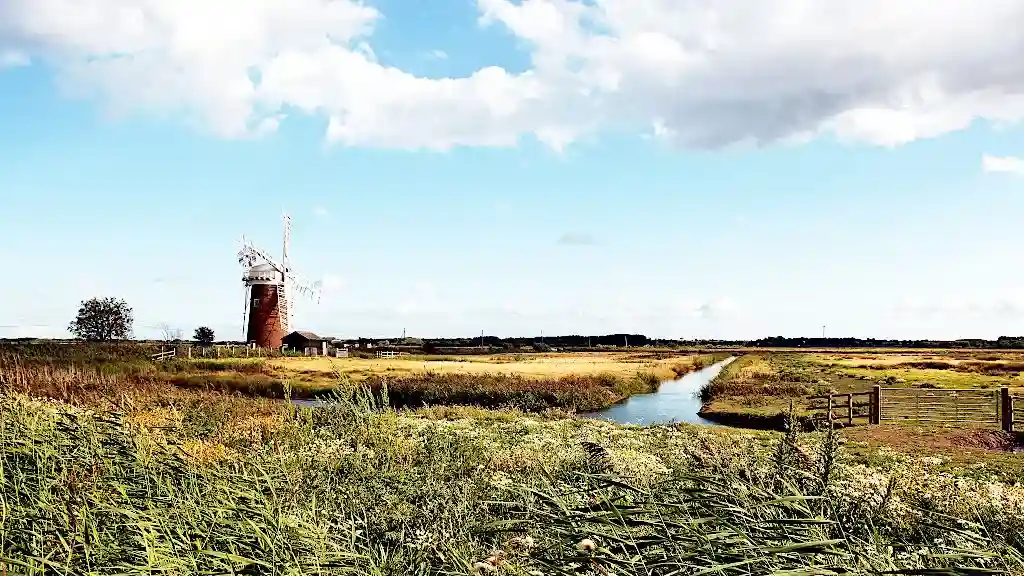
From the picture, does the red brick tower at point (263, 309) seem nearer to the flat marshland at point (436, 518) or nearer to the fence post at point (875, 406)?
the fence post at point (875, 406)

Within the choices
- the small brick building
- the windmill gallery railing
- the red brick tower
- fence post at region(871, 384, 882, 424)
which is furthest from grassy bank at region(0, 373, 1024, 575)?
the small brick building

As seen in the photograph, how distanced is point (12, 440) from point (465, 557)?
4888 mm

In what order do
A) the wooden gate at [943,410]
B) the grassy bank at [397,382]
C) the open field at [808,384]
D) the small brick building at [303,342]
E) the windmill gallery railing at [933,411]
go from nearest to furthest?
the windmill gallery railing at [933,411] < the wooden gate at [943,410] < the open field at [808,384] < the grassy bank at [397,382] < the small brick building at [303,342]

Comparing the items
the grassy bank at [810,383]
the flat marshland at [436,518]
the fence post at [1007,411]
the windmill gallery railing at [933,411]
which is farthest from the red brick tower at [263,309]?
the flat marshland at [436,518]

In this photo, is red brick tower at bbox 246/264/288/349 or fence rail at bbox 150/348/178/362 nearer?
→ fence rail at bbox 150/348/178/362

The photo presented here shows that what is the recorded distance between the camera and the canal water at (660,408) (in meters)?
30.0

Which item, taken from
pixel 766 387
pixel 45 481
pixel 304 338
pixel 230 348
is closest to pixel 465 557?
pixel 45 481

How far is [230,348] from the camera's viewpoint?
2579 inches

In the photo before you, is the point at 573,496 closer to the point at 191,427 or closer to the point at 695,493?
the point at 695,493

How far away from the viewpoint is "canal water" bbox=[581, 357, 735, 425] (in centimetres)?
2995

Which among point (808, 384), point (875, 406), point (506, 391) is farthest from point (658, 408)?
point (875, 406)

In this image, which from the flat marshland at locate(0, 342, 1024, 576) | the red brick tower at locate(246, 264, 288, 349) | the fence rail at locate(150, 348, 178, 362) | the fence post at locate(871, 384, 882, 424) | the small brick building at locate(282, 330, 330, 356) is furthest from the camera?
the small brick building at locate(282, 330, 330, 356)

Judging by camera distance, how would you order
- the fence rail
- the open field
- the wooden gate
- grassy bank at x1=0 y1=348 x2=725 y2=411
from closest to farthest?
the wooden gate, the open field, grassy bank at x1=0 y1=348 x2=725 y2=411, the fence rail

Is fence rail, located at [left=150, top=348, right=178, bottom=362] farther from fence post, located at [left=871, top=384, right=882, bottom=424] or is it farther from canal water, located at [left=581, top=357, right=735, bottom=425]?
fence post, located at [left=871, top=384, right=882, bottom=424]
